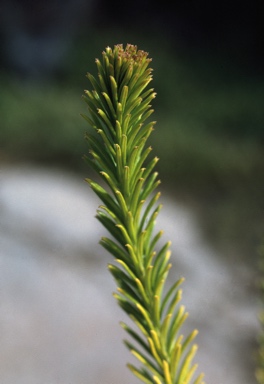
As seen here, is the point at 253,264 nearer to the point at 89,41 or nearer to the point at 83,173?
the point at 83,173

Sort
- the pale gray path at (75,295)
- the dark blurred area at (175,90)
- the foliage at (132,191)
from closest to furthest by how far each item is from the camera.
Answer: the foliage at (132,191) → the pale gray path at (75,295) → the dark blurred area at (175,90)

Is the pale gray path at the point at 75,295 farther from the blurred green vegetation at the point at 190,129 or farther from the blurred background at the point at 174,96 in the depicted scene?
the blurred green vegetation at the point at 190,129

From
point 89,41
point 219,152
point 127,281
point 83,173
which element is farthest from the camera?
point 89,41

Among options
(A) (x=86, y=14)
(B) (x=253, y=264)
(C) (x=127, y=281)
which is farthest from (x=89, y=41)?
(C) (x=127, y=281)

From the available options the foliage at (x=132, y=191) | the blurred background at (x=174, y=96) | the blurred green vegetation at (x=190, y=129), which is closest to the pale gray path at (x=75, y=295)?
the blurred background at (x=174, y=96)

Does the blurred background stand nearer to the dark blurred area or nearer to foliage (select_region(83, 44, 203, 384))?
the dark blurred area

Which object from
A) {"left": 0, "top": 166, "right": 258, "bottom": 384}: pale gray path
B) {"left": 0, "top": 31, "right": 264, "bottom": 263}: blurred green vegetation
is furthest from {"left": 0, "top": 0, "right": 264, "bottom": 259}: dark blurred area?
{"left": 0, "top": 166, "right": 258, "bottom": 384}: pale gray path
